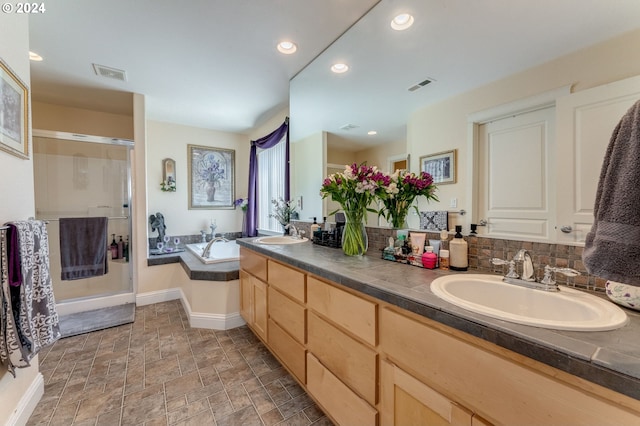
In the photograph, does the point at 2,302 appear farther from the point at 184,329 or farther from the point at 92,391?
the point at 184,329

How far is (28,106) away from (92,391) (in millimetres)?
1796

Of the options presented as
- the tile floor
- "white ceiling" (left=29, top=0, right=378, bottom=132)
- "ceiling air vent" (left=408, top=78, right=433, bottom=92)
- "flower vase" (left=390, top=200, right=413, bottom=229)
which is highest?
"white ceiling" (left=29, top=0, right=378, bottom=132)

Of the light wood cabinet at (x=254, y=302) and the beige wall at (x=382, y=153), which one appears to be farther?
the light wood cabinet at (x=254, y=302)

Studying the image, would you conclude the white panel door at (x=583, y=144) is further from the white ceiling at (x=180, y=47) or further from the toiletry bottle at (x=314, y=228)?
the toiletry bottle at (x=314, y=228)

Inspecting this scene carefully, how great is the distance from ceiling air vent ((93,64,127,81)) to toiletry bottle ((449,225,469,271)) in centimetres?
314

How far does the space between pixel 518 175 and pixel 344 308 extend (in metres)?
0.98

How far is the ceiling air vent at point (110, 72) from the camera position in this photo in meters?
2.30

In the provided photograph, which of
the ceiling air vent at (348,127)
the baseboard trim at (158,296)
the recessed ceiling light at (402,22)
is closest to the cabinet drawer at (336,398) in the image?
the ceiling air vent at (348,127)

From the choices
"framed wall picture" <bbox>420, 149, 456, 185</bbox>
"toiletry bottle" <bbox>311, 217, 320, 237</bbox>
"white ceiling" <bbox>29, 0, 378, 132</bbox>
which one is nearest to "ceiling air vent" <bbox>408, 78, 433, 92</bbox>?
"framed wall picture" <bbox>420, 149, 456, 185</bbox>

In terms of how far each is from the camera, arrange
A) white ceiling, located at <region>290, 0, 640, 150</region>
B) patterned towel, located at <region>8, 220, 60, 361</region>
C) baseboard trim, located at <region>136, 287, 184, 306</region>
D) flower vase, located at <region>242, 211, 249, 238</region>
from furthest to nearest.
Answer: flower vase, located at <region>242, 211, 249, 238</region>, baseboard trim, located at <region>136, 287, 184, 306</region>, patterned towel, located at <region>8, 220, 60, 361</region>, white ceiling, located at <region>290, 0, 640, 150</region>

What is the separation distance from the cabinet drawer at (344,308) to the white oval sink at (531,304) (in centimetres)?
29

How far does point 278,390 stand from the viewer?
1.62 metres

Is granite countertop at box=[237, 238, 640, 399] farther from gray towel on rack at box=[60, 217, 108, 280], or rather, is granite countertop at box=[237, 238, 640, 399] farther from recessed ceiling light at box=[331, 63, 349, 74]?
gray towel on rack at box=[60, 217, 108, 280]

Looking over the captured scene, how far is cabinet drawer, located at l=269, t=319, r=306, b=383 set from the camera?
1481 millimetres
